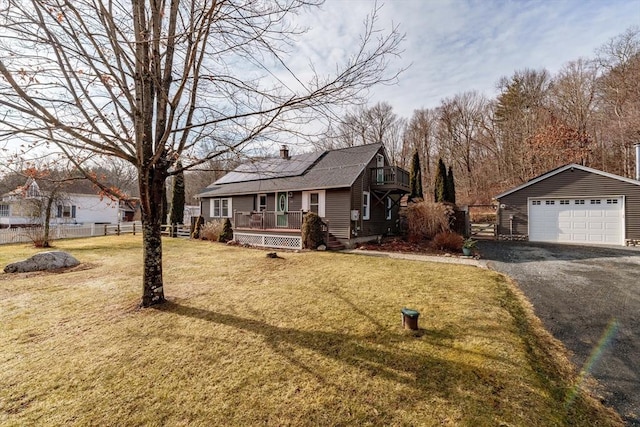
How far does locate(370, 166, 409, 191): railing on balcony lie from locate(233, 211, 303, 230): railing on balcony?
4.67 metres

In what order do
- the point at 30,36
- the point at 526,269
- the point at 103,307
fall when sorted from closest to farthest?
the point at 30,36
the point at 103,307
the point at 526,269

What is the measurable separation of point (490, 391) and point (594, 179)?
1586cm

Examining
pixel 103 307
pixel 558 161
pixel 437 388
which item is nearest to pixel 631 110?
pixel 558 161

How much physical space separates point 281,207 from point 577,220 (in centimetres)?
1512

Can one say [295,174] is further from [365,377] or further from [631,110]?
[631,110]

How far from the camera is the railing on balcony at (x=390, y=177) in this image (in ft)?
44.5

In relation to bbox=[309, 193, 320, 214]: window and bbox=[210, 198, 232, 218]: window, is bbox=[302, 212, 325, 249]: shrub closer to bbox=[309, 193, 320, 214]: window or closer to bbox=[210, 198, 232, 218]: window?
bbox=[309, 193, 320, 214]: window

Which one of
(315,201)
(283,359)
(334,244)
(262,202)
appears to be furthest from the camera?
(262,202)

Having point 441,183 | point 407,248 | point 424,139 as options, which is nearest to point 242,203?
point 407,248

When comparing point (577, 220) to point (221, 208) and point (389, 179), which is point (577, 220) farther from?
point (221, 208)

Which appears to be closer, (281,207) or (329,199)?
(329,199)

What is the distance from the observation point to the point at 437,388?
264 cm

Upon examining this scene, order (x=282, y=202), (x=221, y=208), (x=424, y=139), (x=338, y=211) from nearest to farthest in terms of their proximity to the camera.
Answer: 1. (x=338, y=211)
2. (x=282, y=202)
3. (x=221, y=208)
4. (x=424, y=139)

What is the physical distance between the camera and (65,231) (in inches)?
717
